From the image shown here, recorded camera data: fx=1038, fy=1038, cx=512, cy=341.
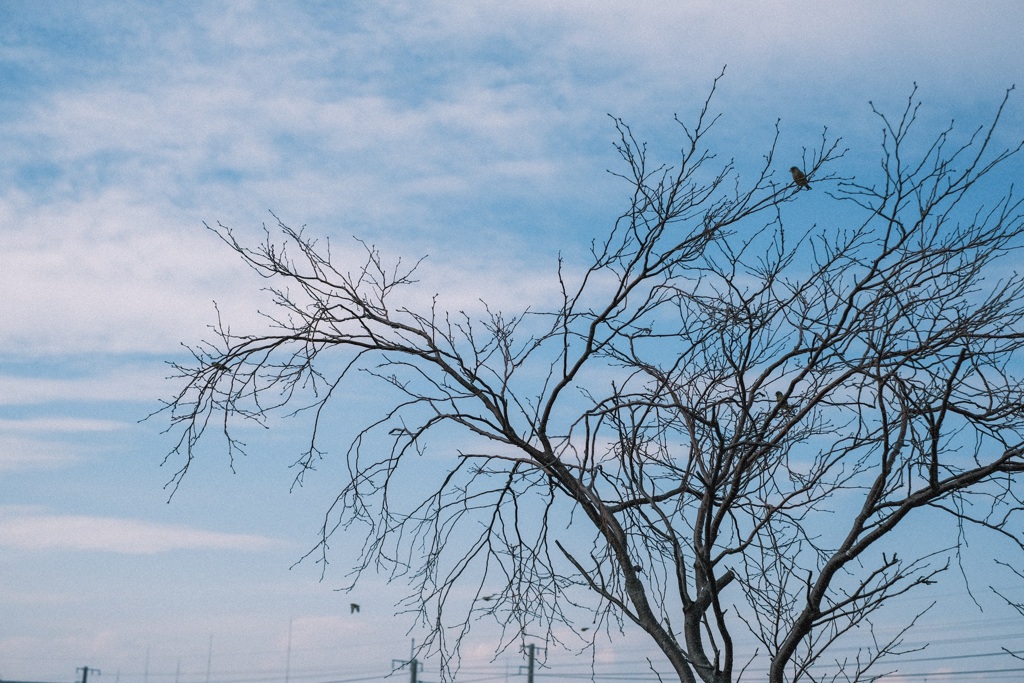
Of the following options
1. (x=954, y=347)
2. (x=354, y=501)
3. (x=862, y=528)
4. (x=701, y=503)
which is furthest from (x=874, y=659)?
(x=354, y=501)

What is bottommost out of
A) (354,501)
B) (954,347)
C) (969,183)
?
(354,501)

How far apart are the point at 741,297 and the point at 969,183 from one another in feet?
3.74

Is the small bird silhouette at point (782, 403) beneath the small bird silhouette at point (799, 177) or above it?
beneath

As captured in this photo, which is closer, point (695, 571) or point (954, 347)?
point (954, 347)

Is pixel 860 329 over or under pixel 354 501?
over

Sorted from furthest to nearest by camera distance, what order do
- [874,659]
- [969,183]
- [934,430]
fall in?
[874,659] < [969,183] < [934,430]

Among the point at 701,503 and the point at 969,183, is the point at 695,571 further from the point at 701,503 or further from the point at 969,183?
the point at 969,183

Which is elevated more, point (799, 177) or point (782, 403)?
point (799, 177)

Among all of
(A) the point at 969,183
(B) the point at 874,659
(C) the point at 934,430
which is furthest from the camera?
(B) the point at 874,659

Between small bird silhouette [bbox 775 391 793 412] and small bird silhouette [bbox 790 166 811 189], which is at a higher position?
small bird silhouette [bbox 790 166 811 189]

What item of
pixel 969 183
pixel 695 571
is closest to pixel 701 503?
pixel 695 571

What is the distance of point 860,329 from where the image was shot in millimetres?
4711

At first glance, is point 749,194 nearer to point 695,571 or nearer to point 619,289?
point 619,289

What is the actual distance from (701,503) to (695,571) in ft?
1.08
